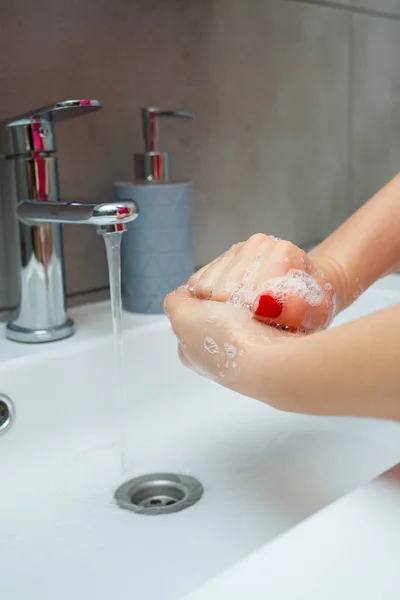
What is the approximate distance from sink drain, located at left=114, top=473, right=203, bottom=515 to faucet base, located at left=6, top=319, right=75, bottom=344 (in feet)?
0.44

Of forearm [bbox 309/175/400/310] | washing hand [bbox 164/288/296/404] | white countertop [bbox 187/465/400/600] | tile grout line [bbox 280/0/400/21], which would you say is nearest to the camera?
white countertop [bbox 187/465/400/600]

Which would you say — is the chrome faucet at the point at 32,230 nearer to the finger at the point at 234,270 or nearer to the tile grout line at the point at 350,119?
the finger at the point at 234,270

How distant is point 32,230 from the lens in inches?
22.0

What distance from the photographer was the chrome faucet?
0.53m

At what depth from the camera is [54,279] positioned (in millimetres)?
575

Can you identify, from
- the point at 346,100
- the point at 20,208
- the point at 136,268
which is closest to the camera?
the point at 20,208

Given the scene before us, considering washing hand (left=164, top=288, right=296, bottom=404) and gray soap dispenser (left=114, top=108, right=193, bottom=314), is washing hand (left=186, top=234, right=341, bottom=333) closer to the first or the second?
washing hand (left=164, top=288, right=296, bottom=404)

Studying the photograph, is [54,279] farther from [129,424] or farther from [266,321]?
[266,321]

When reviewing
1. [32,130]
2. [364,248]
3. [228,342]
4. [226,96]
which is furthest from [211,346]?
[226,96]

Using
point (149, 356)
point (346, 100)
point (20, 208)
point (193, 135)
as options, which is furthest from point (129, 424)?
point (346, 100)

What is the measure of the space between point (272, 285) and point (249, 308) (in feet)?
0.07

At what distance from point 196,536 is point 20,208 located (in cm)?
27

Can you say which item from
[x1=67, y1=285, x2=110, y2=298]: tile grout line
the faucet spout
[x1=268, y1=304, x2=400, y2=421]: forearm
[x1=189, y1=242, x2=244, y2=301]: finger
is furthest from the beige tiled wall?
[x1=268, y1=304, x2=400, y2=421]: forearm

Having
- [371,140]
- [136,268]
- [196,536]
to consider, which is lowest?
[196,536]
